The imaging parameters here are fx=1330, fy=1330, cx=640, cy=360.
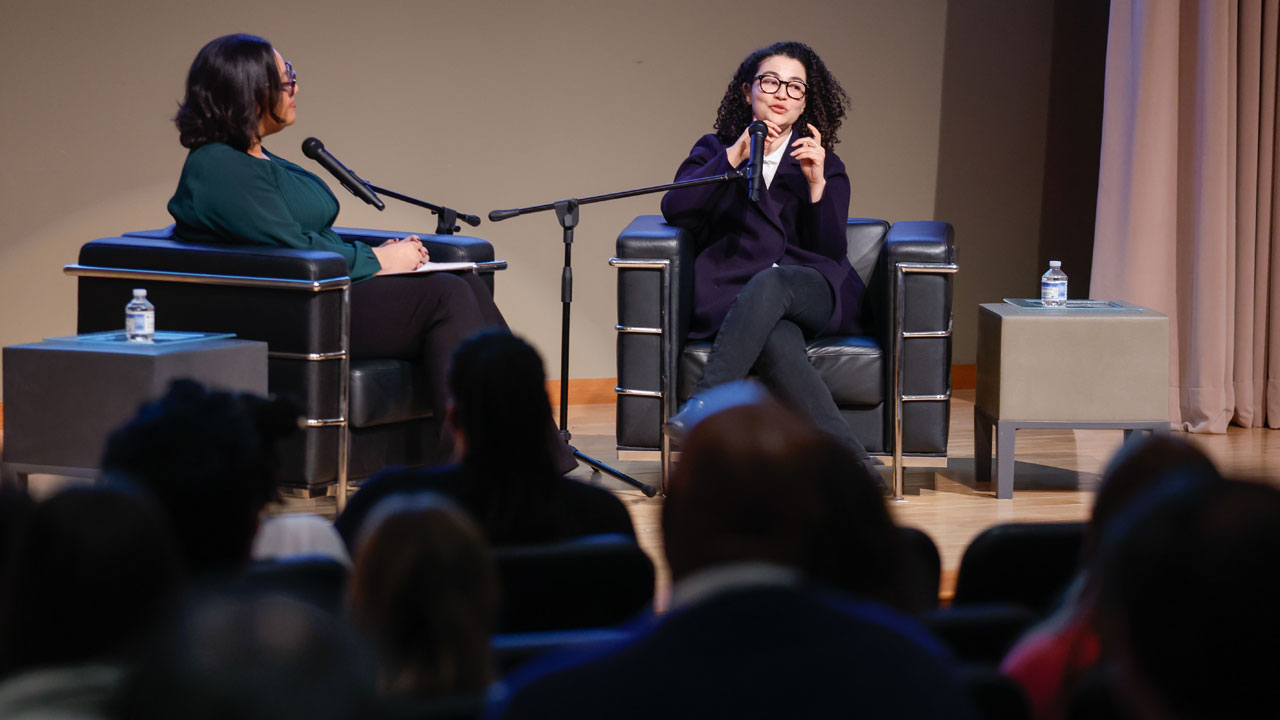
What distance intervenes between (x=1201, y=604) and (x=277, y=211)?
267cm

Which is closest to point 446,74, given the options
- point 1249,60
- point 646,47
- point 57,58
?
point 646,47

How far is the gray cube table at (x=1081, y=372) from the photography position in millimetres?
3592

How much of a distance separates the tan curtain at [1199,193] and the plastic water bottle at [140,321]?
3.44 meters

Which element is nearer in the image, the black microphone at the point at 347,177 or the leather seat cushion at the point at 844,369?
the black microphone at the point at 347,177

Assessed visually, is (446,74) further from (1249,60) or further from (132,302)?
(1249,60)

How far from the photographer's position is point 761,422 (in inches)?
41.1

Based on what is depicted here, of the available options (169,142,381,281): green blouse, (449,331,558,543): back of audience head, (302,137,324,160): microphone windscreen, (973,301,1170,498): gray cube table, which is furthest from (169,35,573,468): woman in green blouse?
(449,331,558,543): back of audience head

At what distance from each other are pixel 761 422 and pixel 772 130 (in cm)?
295

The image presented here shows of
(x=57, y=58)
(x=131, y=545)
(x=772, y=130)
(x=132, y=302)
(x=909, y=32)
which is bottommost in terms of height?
(x=131, y=545)

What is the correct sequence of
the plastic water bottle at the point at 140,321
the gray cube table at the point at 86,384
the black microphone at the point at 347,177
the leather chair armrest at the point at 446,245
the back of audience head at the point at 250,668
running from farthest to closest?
the leather chair armrest at the point at 446,245, the black microphone at the point at 347,177, the plastic water bottle at the point at 140,321, the gray cube table at the point at 86,384, the back of audience head at the point at 250,668

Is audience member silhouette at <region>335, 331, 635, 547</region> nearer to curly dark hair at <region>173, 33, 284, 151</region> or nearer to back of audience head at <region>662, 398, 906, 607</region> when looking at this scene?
back of audience head at <region>662, 398, 906, 607</region>

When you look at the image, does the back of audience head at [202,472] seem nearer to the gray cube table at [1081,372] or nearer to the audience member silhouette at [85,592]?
the audience member silhouette at [85,592]

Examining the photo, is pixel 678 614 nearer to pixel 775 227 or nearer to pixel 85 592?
pixel 85 592

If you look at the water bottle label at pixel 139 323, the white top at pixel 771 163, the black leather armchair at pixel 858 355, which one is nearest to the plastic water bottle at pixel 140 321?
the water bottle label at pixel 139 323
